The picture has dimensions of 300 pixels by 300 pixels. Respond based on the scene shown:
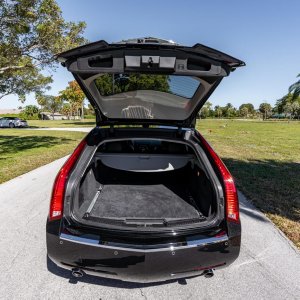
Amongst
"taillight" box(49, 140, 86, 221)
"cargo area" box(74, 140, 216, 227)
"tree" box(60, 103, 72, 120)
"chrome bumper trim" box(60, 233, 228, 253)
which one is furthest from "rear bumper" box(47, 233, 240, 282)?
"tree" box(60, 103, 72, 120)

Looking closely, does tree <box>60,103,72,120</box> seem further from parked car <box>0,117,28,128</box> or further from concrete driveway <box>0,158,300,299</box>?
concrete driveway <box>0,158,300,299</box>

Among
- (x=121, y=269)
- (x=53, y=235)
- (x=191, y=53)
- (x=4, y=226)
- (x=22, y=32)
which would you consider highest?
(x=22, y=32)

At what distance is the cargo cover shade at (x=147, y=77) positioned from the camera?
6.97 ft

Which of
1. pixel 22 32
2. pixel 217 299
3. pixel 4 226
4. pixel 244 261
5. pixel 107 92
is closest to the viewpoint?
pixel 217 299

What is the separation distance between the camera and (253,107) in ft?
404

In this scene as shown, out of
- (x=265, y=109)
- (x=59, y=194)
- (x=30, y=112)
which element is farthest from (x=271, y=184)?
(x=265, y=109)

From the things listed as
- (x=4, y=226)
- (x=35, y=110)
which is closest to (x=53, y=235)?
(x=4, y=226)

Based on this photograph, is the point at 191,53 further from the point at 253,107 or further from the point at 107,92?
the point at 253,107

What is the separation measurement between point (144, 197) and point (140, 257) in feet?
4.75

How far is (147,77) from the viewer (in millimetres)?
2850

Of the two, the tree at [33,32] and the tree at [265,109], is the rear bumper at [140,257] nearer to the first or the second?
the tree at [33,32]

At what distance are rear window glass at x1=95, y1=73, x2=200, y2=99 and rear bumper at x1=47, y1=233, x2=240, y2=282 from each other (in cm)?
159

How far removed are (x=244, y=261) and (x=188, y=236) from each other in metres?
1.09

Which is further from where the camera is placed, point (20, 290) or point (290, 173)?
point (290, 173)
